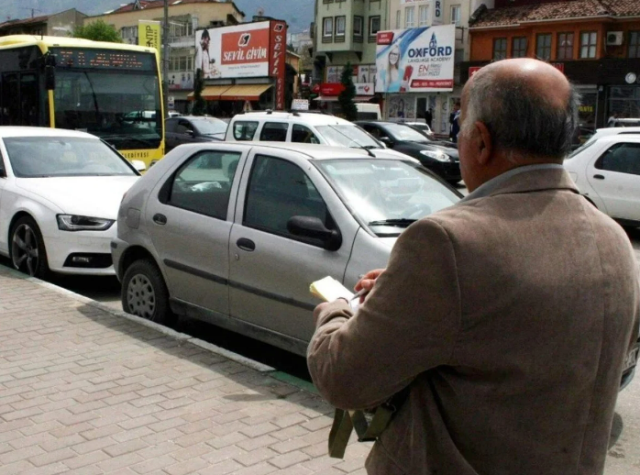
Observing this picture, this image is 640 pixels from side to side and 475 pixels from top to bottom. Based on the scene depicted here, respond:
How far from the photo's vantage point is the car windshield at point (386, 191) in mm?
5523

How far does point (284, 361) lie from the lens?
646 cm

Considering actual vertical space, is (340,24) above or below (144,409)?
above

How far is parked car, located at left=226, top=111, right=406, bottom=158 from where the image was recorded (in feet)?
49.2

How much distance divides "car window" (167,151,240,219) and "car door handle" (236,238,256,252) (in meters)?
0.33

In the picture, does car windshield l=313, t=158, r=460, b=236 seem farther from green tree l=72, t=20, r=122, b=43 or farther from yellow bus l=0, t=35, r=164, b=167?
green tree l=72, t=20, r=122, b=43

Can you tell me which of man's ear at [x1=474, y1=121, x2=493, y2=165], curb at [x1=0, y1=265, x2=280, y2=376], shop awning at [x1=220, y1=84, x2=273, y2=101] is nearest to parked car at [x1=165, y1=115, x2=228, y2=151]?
curb at [x1=0, y1=265, x2=280, y2=376]

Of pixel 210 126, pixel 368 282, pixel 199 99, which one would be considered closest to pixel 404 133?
pixel 210 126

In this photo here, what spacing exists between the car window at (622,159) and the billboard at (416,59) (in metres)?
40.2

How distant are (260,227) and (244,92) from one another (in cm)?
6160

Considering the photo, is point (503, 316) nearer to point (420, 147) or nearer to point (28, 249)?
point (28, 249)

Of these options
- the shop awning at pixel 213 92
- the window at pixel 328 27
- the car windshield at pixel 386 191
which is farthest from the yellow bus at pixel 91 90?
the shop awning at pixel 213 92

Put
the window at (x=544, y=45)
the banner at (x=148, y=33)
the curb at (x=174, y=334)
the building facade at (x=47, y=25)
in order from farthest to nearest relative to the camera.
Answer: the building facade at (x=47, y=25) → the window at (x=544, y=45) → the banner at (x=148, y=33) → the curb at (x=174, y=334)

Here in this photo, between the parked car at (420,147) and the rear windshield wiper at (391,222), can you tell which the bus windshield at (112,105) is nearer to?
the parked car at (420,147)

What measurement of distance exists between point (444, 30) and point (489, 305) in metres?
53.8
